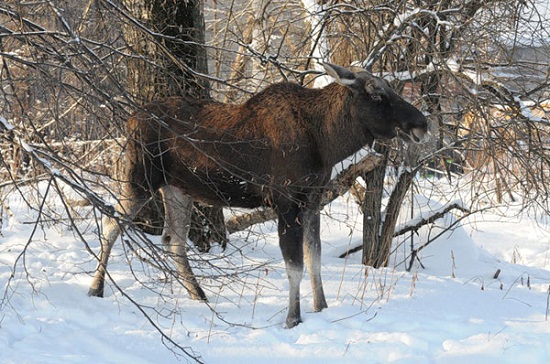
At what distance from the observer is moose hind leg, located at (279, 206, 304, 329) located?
6160 mm

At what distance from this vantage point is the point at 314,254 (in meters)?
6.55

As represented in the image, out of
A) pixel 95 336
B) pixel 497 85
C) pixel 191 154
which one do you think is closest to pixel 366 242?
pixel 497 85

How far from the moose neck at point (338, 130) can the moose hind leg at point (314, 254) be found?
20.8 inches

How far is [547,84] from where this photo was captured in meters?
6.98

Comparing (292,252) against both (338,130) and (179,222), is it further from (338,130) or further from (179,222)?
(179,222)

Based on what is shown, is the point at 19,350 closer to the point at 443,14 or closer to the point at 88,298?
the point at 88,298

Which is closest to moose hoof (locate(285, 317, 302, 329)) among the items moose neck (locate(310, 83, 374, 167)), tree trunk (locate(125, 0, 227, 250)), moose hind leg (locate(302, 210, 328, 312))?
moose hind leg (locate(302, 210, 328, 312))

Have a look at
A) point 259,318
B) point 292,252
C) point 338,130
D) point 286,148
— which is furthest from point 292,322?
point 338,130

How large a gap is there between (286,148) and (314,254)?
1030 mm

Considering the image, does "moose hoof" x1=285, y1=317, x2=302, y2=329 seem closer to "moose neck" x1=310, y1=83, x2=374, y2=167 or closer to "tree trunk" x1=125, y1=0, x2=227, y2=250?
"moose neck" x1=310, y1=83, x2=374, y2=167

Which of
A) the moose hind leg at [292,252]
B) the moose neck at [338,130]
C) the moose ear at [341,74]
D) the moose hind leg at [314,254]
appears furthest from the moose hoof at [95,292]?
the moose ear at [341,74]

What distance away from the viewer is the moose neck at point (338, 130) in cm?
633

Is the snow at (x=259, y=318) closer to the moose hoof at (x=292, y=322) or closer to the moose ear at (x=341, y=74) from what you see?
the moose hoof at (x=292, y=322)

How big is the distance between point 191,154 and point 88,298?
1577 mm
